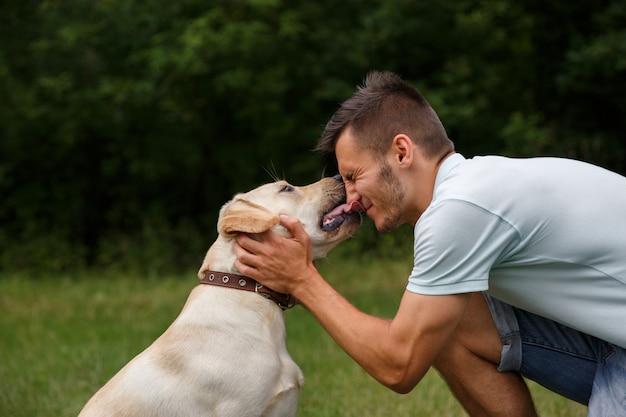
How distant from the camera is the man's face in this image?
331cm

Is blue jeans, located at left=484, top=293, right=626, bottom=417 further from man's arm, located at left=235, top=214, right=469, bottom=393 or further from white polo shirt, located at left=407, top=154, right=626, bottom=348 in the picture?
man's arm, located at left=235, top=214, right=469, bottom=393

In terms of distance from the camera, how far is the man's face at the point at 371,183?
331cm

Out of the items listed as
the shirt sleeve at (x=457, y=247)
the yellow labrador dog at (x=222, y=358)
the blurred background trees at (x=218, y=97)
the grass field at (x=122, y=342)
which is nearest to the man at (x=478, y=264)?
the shirt sleeve at (x=457, y=247)

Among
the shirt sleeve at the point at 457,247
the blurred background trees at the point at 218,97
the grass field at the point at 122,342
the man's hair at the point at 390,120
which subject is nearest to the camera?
the shirt sleeve at the point at 457,247

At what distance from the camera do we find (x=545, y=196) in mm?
3023

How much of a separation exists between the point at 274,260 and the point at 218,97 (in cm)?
998

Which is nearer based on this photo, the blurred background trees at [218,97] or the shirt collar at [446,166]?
the shirt collar at [446,166]

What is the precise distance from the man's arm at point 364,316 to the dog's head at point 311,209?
5.5 inches

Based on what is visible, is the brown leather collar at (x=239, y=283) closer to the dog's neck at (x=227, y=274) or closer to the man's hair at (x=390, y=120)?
the dog's neck at (x=227, y=274)

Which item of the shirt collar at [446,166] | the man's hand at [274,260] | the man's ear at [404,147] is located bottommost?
the man's hand at [274,260]

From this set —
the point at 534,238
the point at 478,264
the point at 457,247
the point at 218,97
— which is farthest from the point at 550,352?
the point at 218,97

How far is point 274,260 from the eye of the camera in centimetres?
335

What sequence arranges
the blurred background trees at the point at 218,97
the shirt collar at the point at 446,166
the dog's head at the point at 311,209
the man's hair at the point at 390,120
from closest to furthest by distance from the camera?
the shirt collar at the point at 446,166 < the man's hair at the point at 390,120 < the dog's head at the point at 311,209 < the blurred background trees at the point at 218,97

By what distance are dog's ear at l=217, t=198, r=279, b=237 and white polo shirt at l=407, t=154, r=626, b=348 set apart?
2.28 ft
